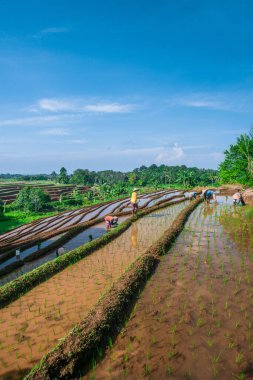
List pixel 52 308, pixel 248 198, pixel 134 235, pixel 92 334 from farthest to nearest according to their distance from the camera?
pixel 248 198, pixel 134 235, pixel 52 308, pixel 92 334

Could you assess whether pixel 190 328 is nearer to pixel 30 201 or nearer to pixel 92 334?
pixel 92 334

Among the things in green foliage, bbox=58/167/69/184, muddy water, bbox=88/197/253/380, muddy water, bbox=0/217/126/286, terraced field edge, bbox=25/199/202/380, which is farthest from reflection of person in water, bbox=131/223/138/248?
green foliage, bbox=58/167/69/184

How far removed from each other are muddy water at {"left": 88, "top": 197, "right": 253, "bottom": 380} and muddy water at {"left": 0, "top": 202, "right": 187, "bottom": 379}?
4.25 feet

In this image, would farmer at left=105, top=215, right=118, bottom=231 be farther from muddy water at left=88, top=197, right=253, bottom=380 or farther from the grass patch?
the grass patch

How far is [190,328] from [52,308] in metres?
3.41

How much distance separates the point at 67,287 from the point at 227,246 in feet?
23.2

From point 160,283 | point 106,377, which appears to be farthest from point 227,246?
point 106,377

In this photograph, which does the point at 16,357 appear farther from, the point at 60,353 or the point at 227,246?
the point at 227,246

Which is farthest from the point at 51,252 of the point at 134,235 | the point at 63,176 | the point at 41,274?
the point at 63,176

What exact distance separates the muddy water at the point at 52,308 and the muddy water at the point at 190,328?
1.30m

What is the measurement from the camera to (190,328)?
502cm

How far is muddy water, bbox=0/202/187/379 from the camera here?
462 centimetres

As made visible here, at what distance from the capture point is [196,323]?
16.9 feet

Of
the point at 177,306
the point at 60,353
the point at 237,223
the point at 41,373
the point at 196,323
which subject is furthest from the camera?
the point at 237,223
